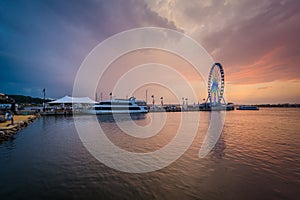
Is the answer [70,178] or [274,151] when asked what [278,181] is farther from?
[70,178]

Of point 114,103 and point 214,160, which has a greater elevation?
point 114,103

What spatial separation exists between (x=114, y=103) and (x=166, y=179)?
42363 millimetres

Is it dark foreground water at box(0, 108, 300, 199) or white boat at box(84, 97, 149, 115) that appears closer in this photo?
dark foreground water at box(0, 108, 300, 199)

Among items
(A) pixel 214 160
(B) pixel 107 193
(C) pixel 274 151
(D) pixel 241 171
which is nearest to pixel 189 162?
(A) pixel 214 160

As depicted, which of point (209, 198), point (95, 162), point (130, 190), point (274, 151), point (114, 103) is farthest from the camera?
point (114, 103)

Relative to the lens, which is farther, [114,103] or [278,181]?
[114,103]

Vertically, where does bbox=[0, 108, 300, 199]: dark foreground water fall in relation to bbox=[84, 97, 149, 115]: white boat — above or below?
below

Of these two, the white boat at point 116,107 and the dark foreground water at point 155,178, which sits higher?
the white boat at point 116,107

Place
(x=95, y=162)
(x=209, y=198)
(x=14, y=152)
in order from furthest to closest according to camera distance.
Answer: (x=14, y=152) → (x=95, y=162) → (x=209, y=198)

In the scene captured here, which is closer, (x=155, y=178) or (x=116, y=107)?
(x=155, y=178)

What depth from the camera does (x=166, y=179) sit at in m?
6.29

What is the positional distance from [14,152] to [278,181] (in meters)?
14.8

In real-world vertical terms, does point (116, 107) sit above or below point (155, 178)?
above

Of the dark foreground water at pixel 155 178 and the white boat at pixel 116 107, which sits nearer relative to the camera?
the dark foreground water at pixel 155 178
